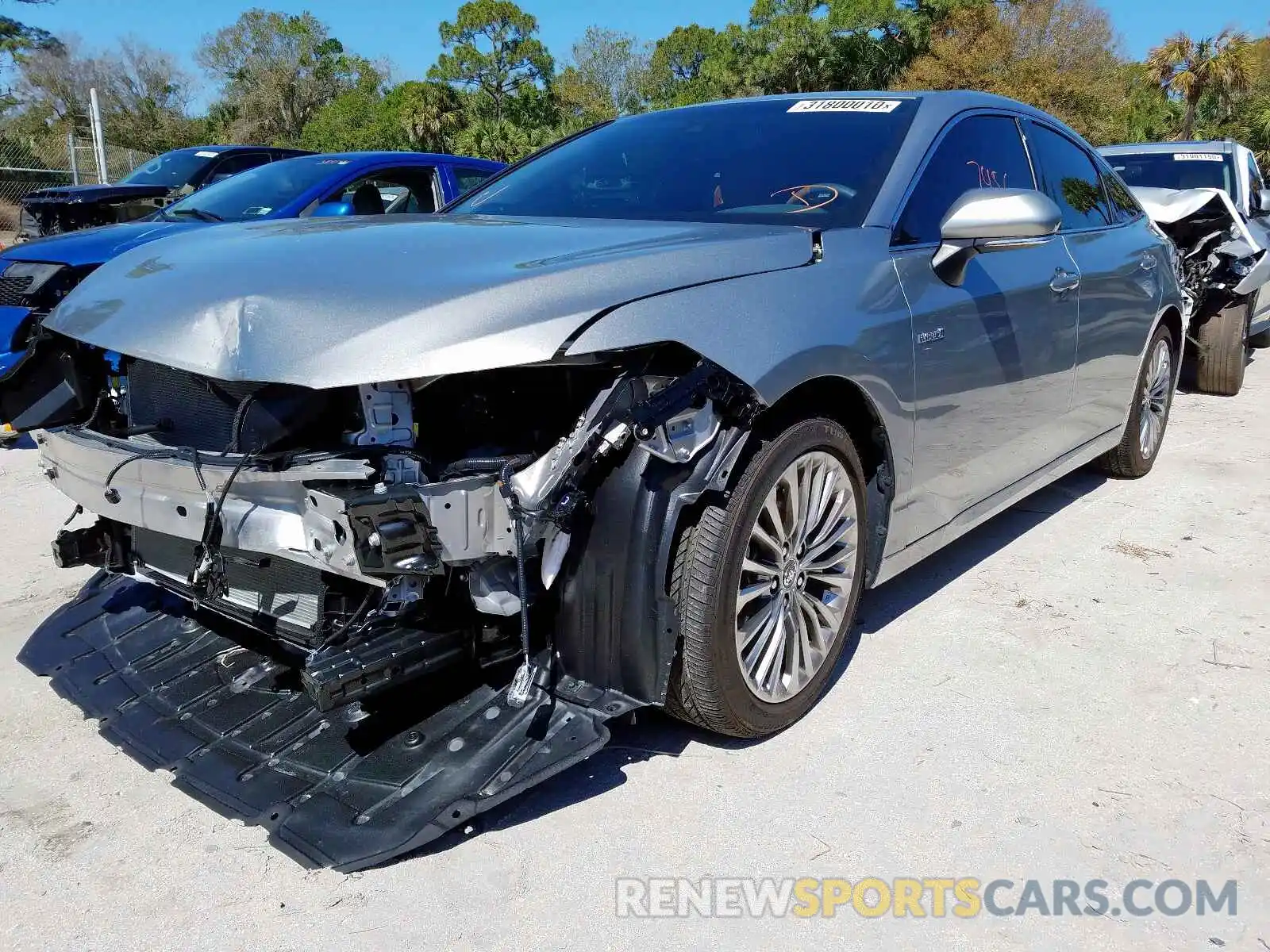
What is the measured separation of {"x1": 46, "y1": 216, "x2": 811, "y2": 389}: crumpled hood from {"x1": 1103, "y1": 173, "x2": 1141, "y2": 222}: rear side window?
2.61 metres

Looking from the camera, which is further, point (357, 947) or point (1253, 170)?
point (1253, 170)

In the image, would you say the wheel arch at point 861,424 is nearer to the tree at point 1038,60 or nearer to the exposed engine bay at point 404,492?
the exposed engine bay at point 404,492

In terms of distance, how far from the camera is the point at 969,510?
3475 mm

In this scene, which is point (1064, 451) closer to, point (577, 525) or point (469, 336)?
point (577, 525)

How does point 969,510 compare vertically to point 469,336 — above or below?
below

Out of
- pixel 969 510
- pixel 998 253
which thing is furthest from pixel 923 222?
pixel 969 510

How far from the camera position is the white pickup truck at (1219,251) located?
6785mm

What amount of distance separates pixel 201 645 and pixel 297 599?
26.9 inches

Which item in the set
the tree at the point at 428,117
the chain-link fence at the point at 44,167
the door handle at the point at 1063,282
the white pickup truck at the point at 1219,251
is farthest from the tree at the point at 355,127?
the door handle at the point at 1063,282

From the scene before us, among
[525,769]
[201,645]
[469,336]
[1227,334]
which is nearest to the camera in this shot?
[469,336]

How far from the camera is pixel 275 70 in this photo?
49.2m

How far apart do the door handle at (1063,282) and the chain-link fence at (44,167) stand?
1499cm

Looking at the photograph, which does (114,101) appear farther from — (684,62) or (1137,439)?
(1137,439)

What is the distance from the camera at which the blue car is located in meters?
5.59
